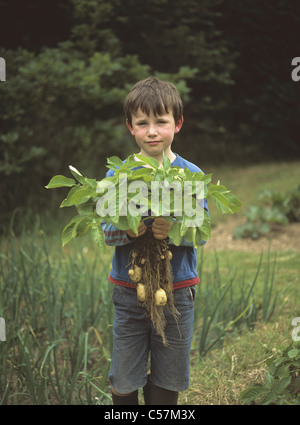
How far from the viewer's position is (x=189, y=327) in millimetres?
1740

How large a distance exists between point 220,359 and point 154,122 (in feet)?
3.97

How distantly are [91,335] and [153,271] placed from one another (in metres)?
1.18

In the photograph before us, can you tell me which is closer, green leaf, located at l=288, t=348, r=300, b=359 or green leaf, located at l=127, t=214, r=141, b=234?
green leaf, located at l=127, t=214, r=141, b=234

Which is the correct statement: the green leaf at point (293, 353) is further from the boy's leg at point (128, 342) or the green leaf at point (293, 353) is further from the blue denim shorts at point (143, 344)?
the boy's leg at point (128, 342)

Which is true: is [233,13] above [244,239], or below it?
above

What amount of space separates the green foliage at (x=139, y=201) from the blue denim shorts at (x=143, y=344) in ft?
1.18

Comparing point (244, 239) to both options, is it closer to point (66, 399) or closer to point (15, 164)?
point (15, 164)

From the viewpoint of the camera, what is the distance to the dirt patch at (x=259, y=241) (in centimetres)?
409

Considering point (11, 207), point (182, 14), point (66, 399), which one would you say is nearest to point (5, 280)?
point (66, 399)

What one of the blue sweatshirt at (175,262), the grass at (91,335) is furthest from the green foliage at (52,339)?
the blue sweatshirt at (175,262)

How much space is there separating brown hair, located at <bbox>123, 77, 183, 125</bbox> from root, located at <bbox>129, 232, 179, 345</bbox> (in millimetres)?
415

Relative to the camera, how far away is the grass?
80.0 inches

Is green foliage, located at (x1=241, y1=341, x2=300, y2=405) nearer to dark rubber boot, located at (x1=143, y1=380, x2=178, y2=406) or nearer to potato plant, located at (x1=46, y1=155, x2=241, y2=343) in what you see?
dark rubber boot, located at (x1=143, y1=380, x2=178, y2=406)

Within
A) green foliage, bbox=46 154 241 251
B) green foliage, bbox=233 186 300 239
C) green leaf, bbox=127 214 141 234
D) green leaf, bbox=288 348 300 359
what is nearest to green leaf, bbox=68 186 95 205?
green foliage, bbox=46 154 241 251
